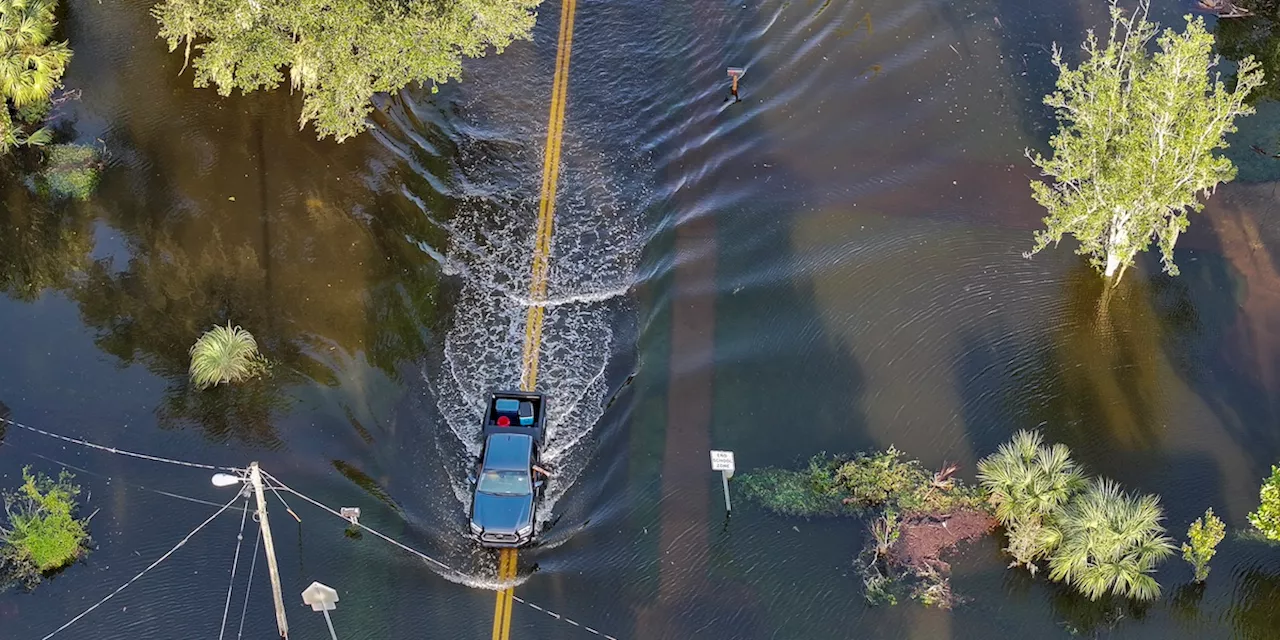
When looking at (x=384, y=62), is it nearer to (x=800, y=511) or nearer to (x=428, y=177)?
(x=428, y=177)

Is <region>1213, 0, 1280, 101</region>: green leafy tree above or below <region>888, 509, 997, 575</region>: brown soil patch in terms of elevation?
above

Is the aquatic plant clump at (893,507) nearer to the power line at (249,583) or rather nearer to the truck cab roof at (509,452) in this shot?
the truck cab roof at (509,452)

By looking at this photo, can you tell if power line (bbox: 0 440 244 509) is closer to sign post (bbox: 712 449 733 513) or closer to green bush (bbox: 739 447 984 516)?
sign post (bbox: 712 449 733 513)

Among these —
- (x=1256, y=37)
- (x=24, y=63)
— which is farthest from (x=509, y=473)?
(x=1256, y=37)

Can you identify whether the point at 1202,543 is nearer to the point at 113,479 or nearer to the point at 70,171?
the point at 113,479

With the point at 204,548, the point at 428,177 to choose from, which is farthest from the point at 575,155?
the point at 204,548

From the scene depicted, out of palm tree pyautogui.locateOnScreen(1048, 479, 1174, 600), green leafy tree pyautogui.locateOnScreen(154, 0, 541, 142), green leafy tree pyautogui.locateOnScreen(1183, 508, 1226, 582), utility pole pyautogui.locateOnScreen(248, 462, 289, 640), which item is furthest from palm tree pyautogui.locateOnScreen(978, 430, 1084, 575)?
green leafy tree pyautogui.locateOnScreen(154, 0, 541, 142)

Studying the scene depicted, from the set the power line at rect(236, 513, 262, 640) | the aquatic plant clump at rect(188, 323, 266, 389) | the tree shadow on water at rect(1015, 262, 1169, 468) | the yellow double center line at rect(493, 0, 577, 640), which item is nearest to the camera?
the power line at rect(236, 513, 262, 640)
